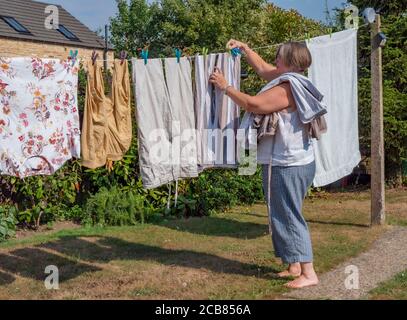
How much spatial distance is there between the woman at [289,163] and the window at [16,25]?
20943 mm

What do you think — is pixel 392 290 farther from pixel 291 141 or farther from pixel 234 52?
pixel 234 52

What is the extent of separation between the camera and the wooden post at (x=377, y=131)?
684 cm

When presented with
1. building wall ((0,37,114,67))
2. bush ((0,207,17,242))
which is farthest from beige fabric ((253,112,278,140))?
building wall ((0,37,114,67))

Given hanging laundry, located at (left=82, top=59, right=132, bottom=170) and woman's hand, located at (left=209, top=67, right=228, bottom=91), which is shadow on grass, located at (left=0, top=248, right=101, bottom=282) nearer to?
hanging laundry, located at (left=82, top=59, right=132, bottom=170)

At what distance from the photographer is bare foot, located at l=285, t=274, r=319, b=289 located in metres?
4.58

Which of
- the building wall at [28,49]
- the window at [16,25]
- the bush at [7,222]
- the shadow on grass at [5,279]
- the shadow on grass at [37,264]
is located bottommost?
the shadow on grass at [5,279]

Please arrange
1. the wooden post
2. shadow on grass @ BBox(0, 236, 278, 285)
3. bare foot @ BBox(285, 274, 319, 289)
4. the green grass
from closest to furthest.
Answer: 1. the green grass
2. bare foot @ BBox(285, 274, 319, 289)
3. shadow on grass @ BBox(0, 236, 278, 285)
4. the wooden post

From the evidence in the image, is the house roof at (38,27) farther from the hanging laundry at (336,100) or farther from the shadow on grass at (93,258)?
the hanging laundry at (336,100)

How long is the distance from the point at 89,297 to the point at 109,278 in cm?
50

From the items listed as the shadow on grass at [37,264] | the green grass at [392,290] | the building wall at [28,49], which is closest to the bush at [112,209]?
the shadow on grass at [37,264]

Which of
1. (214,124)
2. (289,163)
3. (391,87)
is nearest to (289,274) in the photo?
(289,163)

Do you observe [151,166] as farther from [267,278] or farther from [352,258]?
[352,258]

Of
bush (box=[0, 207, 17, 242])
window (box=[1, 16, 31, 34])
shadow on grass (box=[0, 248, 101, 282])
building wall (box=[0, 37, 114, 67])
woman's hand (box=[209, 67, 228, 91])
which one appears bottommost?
shadow on grass (box=[0, 248, 101, 282])

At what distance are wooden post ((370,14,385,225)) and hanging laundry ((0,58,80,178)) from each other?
12.5 feet
